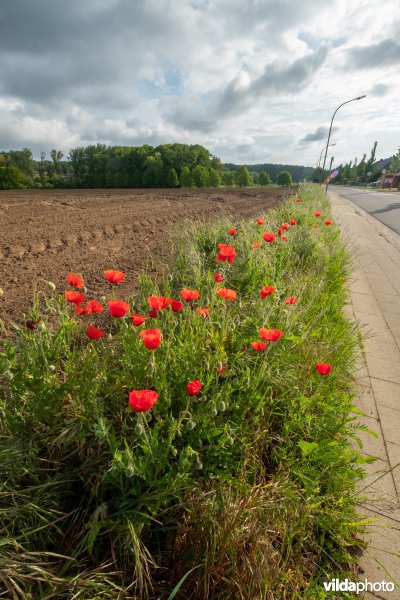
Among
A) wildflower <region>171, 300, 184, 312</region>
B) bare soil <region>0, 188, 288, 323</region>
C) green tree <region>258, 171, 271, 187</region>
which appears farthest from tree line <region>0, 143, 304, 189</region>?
wildflower <region>171, 300, 184, 312</region>

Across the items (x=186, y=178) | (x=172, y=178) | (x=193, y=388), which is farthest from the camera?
(x=186, y=178)

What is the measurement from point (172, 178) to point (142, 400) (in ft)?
170

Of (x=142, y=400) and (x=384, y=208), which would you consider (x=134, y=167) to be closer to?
(x=384, y=208)

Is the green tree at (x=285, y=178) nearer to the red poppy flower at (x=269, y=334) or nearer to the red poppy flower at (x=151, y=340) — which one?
the red poppy flower at (x=269, y=334)

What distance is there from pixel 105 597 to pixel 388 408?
224 centimetres

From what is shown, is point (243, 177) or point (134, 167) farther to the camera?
point (243, 177)

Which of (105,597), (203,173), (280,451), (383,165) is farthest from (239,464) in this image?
(383,165)

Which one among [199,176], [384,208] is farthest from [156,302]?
[199,176]

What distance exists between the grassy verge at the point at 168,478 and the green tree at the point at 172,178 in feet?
167

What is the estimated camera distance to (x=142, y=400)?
43.3 inches

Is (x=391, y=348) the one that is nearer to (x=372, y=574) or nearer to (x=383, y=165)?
(x=372, y=574)

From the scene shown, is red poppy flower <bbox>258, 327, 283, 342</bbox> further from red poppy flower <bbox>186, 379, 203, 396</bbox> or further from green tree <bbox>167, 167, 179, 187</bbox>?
green tree <bbox>167, 167, 179, 187</bbox>

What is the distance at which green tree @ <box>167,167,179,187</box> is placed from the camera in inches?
1925

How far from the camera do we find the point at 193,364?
168 cm
